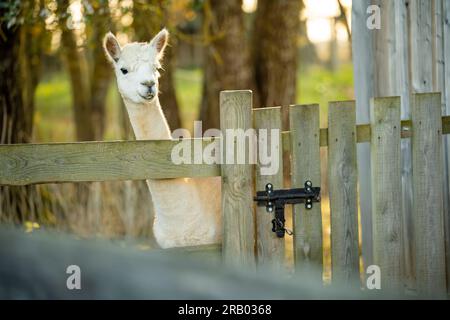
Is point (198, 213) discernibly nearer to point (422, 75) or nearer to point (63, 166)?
point (63, 166)

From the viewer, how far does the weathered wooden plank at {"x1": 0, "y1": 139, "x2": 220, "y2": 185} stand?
360 centimetres

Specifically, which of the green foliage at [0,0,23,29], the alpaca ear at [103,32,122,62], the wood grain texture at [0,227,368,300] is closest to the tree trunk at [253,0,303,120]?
the green foliage at [0,0,23,29]

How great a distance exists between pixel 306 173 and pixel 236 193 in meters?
0.45

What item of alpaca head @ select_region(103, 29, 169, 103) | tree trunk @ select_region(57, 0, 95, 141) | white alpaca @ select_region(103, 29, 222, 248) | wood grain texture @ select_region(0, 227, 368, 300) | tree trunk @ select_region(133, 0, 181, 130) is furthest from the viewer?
tree trunk @ select_region(57, 0, 95, 141)

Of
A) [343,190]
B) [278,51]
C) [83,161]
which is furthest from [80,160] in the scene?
[278,51]

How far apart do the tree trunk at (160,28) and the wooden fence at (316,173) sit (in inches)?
110

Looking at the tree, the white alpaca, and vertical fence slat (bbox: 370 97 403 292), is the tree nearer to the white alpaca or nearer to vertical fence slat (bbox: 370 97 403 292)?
the white alpaca

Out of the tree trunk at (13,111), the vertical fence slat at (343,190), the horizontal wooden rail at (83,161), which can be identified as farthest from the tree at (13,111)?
the vertical fence slat at (343,190)

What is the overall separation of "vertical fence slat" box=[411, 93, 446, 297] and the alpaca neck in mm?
1617

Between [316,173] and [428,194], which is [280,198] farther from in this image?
[428,194]

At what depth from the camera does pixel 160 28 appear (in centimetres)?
797
